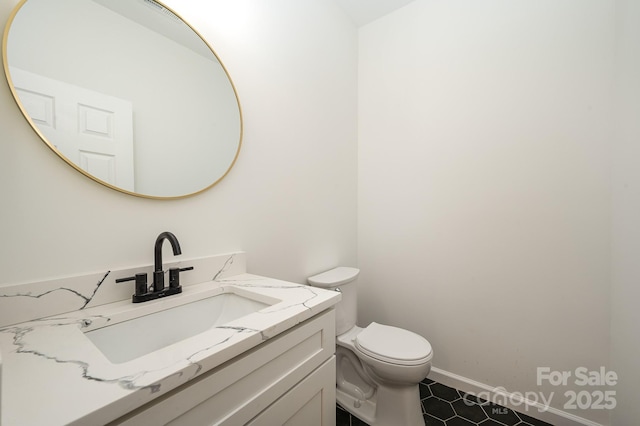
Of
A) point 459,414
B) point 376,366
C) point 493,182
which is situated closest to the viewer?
point 376,366

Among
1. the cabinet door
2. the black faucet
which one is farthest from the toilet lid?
the black faucet

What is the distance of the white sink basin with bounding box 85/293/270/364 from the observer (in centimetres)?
70

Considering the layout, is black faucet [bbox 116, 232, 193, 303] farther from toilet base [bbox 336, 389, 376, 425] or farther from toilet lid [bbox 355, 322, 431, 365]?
toilet base [bbox 336, 389, 376, 425]

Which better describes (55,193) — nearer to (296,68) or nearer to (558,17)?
(296,68)

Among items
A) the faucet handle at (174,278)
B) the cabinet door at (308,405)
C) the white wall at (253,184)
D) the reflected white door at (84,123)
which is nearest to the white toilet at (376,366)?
the white wall at (253,184)

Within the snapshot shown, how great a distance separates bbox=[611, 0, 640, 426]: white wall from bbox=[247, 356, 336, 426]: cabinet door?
4.26 ft

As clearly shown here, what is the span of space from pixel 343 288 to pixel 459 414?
92cm

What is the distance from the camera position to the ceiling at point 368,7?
1774mm

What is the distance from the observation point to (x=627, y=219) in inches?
43.8

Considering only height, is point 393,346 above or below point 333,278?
below

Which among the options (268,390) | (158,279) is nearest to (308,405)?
(268,390)

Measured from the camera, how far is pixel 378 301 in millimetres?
1931

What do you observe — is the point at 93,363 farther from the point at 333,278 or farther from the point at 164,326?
the point at 333,278

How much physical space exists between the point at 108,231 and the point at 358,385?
148 centimetres
